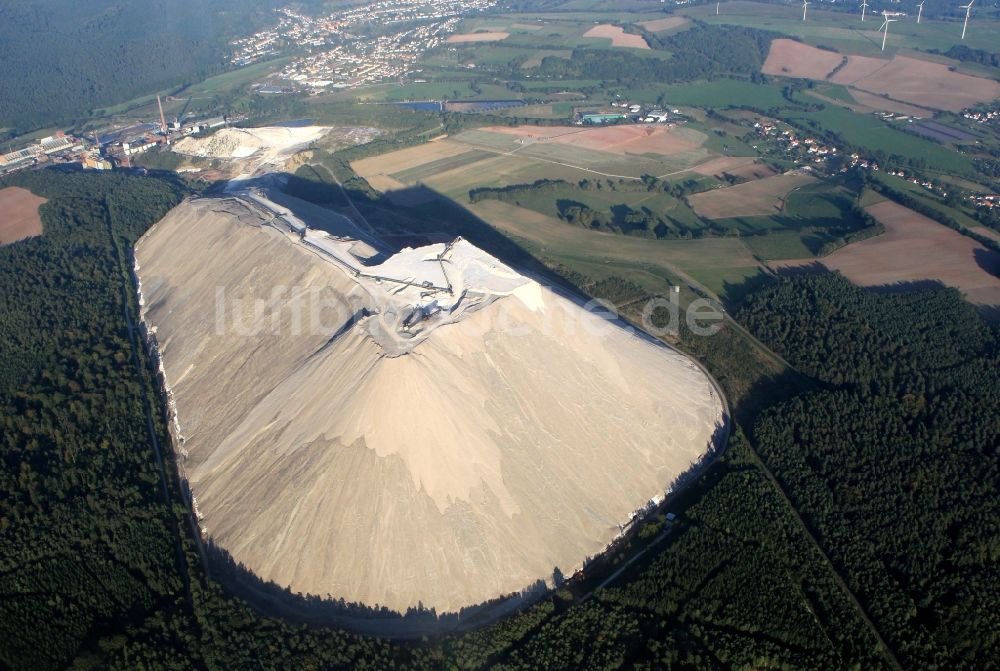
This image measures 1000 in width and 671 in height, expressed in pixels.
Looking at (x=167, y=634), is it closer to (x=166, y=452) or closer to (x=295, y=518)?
(x=295, y=518)

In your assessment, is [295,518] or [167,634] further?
[295,518]

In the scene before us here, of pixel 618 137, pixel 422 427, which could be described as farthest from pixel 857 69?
pixel 422 427

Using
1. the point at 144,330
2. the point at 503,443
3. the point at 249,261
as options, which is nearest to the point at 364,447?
the point at 503,443

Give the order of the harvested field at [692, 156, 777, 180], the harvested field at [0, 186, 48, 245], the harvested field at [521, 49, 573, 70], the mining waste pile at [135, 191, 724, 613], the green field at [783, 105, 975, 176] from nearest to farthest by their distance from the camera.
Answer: the mining waste pile at [135, 191, 724, 613] < the harvested field at [0, 186, 48, 245] < the harvested field at [692, 156, 777, 180] < the green field at [783, 105, 975, 176] < the harvested field at [521, 49, 573, 70]

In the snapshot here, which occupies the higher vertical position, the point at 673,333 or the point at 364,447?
the point at 364,447

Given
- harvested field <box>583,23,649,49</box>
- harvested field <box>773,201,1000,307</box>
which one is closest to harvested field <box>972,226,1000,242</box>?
harvested field <box>773,201,1000,307</box>

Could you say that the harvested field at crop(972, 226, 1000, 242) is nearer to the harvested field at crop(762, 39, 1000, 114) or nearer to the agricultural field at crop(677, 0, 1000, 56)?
the harvested field at crop(762, 39, 1000, 114)

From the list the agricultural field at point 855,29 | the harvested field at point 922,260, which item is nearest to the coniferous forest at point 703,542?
the harvested field at point 922,260
